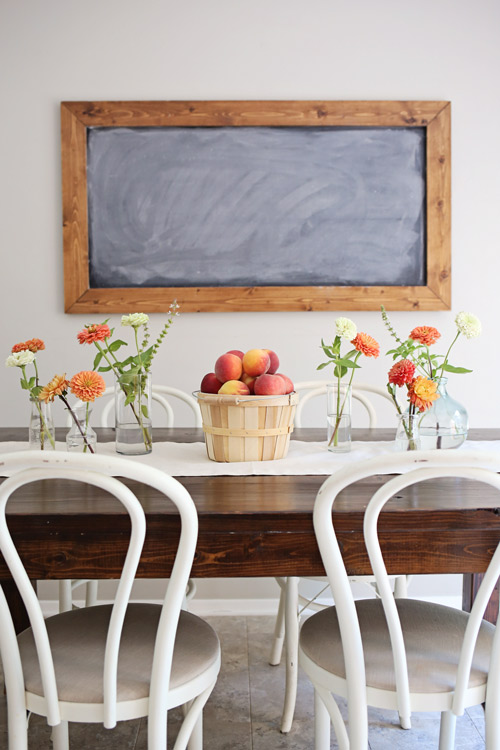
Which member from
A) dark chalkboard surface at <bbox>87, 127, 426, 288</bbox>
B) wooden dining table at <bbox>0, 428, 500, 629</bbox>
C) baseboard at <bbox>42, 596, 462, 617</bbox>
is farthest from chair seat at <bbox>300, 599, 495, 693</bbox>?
dark chalkboard surface at <bbox>87, 127, 426, 288</bbox>

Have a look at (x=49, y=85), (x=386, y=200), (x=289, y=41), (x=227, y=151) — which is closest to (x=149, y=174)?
(x=227, y=151)

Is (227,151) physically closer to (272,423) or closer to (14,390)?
(14,390)

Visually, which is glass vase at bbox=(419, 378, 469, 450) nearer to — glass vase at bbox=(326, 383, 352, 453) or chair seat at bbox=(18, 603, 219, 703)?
glass vase at bbox=(326, 383, 352, 453)

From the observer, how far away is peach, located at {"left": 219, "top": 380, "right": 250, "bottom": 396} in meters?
1.56

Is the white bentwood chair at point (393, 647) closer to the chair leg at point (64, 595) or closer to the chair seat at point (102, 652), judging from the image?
the chair seat at point (102, 652)

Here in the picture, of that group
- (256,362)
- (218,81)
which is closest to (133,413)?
(256,362)

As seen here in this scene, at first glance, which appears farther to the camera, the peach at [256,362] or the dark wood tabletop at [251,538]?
the peach at [256,362]

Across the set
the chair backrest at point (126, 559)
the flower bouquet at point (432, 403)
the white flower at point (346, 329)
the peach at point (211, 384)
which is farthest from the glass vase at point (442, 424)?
the chair backrest at point (126, 559)

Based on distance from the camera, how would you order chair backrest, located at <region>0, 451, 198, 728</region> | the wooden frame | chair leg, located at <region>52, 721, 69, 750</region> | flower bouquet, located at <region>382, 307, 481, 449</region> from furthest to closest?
the wooden frame
flower bouquet, located at <region>382, 307, 481, 449</region>
chair leg, located at <region>52, 721, 69, 750</region>
chair backrest, located at <region>0, 451, 198, 728</region>

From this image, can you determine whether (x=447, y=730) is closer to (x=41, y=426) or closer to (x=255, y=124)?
(x=41, y=426)

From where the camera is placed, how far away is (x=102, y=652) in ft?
4.09

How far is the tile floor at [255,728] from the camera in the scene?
1.76m

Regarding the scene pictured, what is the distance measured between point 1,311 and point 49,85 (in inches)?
35.5

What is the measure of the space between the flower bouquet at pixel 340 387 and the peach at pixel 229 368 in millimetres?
199
